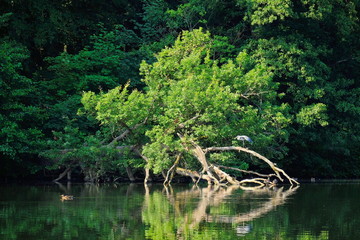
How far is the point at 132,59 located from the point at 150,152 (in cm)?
1112

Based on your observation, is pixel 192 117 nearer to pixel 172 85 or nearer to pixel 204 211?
pixel 172 85

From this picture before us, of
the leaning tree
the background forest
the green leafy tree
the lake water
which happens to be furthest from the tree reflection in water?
the green leafy tree

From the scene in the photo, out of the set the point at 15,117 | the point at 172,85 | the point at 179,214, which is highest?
the point at 172,85

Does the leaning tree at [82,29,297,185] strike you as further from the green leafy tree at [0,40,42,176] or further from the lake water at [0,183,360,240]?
the green leafy tree at [0,40,42,176]

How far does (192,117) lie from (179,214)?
12.3m

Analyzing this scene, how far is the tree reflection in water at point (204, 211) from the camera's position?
16219mm

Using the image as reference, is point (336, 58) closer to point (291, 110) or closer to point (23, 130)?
point (291, 110)

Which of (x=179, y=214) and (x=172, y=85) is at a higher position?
(x=172, y=85)

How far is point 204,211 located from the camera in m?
20.3

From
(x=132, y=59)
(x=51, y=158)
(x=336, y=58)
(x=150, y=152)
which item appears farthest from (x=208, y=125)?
(x=336, y=58)

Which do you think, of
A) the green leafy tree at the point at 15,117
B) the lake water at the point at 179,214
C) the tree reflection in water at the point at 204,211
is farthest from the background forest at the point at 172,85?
the lake water at the point at 179,214

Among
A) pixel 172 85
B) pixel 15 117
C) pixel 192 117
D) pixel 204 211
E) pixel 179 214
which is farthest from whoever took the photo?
pixel 172 85

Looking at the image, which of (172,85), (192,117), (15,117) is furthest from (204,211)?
(15,117)

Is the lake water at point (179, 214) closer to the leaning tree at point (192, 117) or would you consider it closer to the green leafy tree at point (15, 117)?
the leaning tree at point (192, 117)
